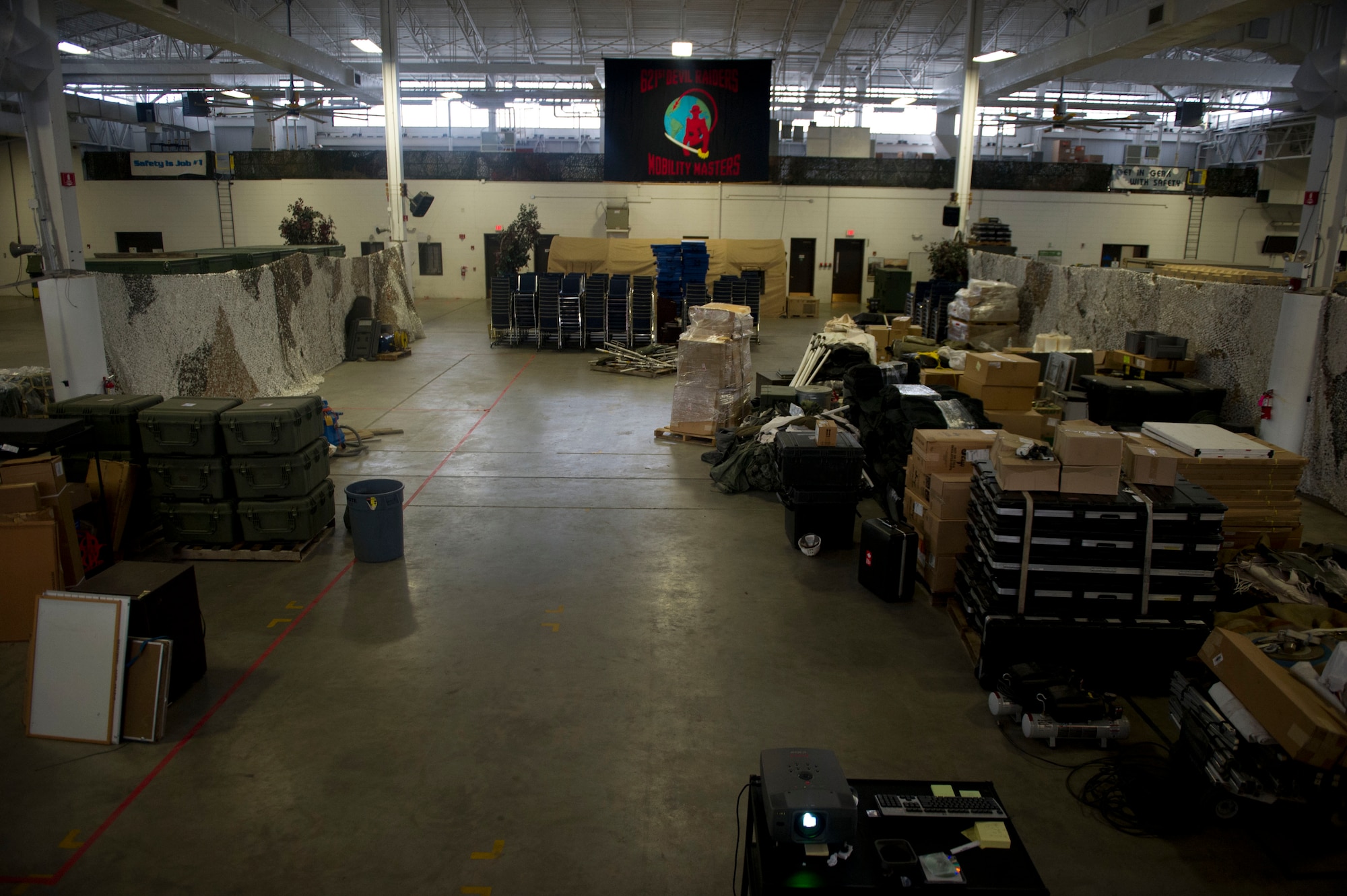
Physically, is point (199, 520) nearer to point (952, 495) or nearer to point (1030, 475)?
point (952, 495)

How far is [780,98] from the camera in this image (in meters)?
29.6

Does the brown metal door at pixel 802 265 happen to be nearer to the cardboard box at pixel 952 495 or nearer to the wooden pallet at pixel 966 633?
the cardboard box at pixel 952 495

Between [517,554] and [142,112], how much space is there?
2511cm

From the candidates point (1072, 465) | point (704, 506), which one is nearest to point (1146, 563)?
point (1072, 465)

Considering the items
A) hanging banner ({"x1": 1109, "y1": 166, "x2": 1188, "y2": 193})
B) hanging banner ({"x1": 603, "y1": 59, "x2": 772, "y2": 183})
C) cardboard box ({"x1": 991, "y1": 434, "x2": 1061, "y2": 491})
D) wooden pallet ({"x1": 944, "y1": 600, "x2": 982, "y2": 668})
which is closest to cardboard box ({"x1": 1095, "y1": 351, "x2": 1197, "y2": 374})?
wooden pallet ({"x1": 944, "y1": 600, "x2": 982, "y2": 668})

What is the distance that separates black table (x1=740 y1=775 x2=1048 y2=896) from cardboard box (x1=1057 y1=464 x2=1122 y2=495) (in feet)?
8.72

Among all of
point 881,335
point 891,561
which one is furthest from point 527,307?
point 891,561

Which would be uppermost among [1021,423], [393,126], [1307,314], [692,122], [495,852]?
[393,126]

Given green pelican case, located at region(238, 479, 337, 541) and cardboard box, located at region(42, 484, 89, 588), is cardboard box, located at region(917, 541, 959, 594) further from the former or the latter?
cardboard box, located at region(42, 484, 89, 588)

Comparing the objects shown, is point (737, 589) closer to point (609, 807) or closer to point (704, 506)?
point (704, 506)

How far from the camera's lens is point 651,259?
23781mm

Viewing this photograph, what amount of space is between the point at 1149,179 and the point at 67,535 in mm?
28394

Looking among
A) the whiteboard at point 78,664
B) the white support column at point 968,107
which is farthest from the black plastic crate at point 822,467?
the white support column at point 968,107

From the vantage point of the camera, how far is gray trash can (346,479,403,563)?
6590mm
